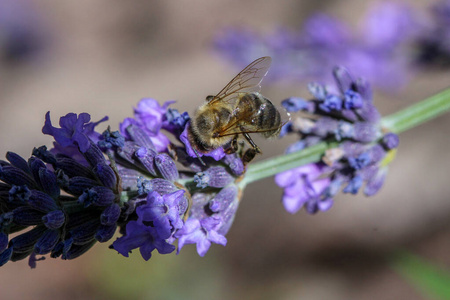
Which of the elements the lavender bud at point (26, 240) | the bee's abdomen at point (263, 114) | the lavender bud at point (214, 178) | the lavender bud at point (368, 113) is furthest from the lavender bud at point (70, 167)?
the lavender bud at point (368, 113)

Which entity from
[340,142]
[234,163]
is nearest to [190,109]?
[340,142]

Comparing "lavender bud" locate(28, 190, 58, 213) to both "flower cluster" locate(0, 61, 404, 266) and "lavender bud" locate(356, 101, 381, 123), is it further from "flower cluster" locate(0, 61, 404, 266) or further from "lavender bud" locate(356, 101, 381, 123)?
"lavender bud" locate(356, 101, 381, 123)

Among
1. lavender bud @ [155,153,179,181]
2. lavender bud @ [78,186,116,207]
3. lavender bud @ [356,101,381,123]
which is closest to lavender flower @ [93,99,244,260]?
lavender bud @ [155,153,179,181]

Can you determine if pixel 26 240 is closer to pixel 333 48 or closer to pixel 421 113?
pixel 421 113

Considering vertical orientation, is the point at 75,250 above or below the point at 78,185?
below

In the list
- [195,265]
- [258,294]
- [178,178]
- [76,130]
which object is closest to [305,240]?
[258,294]

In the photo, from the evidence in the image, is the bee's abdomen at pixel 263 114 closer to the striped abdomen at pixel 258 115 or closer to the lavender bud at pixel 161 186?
the striped abdomen at pixel 258 115
